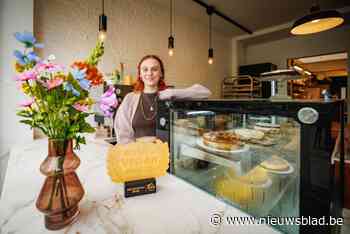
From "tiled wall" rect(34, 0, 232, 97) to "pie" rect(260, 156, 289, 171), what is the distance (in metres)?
1.97

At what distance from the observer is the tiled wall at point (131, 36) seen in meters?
1.67

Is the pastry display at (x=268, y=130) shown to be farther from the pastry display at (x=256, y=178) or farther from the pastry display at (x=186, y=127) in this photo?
the pastry display at (x=186, y=127)

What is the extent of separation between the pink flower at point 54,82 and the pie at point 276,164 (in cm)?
68

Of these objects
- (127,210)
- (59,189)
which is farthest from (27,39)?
(127,210)

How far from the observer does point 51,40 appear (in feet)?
5.39

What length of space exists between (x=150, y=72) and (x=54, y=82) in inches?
38.7

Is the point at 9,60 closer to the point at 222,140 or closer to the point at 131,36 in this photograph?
the point at 131,36

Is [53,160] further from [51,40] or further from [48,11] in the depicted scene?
[48,11]

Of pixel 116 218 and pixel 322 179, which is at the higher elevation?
pixel 322 179

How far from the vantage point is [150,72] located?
1317mm

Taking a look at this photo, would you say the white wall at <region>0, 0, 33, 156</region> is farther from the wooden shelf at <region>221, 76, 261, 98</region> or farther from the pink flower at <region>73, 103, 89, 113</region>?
the wooden shelf at <region>221, 76, 261, 98</region>

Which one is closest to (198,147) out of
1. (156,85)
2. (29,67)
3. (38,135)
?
(29,67)

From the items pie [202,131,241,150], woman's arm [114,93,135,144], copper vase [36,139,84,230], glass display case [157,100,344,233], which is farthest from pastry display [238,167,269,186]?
woman's arm [114,93,135,144]

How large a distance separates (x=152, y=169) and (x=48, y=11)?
2031mm
